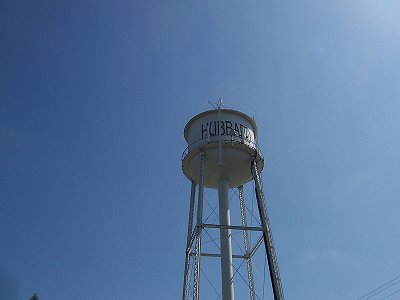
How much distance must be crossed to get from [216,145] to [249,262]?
17.8 ft

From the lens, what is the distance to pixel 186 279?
19.9 metres

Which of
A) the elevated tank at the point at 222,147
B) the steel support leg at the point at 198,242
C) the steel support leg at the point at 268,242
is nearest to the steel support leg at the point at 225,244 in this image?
the elevated tank at the point at 222,147

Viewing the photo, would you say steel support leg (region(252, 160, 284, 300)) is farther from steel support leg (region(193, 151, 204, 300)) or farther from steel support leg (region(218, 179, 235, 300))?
steel support leg (region(193, 151, 204, 300))

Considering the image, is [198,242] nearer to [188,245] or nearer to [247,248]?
[188,245]

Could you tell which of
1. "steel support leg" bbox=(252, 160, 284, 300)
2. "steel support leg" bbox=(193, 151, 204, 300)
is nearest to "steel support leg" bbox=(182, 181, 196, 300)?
"steel support leg" bbox=(193, 151, 204, 300)

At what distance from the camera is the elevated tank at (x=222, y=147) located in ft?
70.3

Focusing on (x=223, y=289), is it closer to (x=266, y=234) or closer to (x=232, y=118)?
(x=266, y=234)

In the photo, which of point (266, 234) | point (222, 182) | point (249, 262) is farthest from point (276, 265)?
point (222, 182)

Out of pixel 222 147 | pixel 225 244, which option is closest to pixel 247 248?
pixel 225 244

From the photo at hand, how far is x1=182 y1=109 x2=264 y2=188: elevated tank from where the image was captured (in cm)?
2144

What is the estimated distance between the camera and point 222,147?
21.4 m

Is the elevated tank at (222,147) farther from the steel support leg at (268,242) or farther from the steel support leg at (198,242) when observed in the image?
the steel support leg at (198,242)

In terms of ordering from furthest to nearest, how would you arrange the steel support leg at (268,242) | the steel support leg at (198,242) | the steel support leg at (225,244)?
1. the steel support leg at (225,244)
2. the steel support leg at (198,242)
3. the steel support leg at (268,242)

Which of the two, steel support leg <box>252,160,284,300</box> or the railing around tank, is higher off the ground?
the railing around tank
